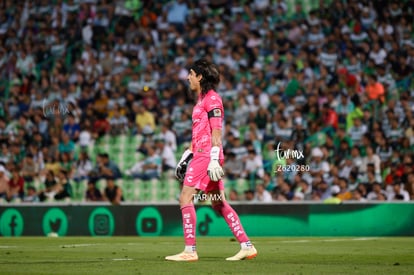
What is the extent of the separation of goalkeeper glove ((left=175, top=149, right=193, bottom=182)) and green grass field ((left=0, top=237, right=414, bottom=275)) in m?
1.18

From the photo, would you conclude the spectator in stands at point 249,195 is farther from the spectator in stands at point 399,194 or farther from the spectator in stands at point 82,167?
the spectator in stands at point 82,167

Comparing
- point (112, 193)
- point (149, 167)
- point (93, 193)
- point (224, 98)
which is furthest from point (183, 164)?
point (224, 98)

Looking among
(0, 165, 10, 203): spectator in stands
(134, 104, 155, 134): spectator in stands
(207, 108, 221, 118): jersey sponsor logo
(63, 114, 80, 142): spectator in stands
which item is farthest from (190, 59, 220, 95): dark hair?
(63, 114, 80, 142): spectator in stands

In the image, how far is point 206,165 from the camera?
11984mm

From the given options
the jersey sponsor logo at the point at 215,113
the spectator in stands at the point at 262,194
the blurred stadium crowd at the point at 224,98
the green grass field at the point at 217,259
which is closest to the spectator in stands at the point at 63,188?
the blurred stadium crowd at the point at 224,98

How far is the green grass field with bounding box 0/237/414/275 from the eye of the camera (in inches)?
412

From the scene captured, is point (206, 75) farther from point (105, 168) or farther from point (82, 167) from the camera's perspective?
point (82, 167)

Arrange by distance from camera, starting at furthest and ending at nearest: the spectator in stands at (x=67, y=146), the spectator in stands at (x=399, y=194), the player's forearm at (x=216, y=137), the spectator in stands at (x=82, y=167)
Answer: the spectator in stands at (x=67, y=146), the spectator in stands at (x=82, y=167), the spectator in stands at (x=399, y=194), the player's forearm at (x=216, y=137)

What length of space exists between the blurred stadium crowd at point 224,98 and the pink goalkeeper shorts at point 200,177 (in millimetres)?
9873

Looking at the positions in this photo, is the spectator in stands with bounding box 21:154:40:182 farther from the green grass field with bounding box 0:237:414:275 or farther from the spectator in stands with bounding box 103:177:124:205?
the green grass field with bounding box 0:237:414:275

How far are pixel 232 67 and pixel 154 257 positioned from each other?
15.4m

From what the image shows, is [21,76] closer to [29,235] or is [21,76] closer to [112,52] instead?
[112,52]

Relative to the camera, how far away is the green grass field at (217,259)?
10.5 metres

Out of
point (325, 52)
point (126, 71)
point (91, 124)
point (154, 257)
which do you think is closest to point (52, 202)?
point (91, 124)
